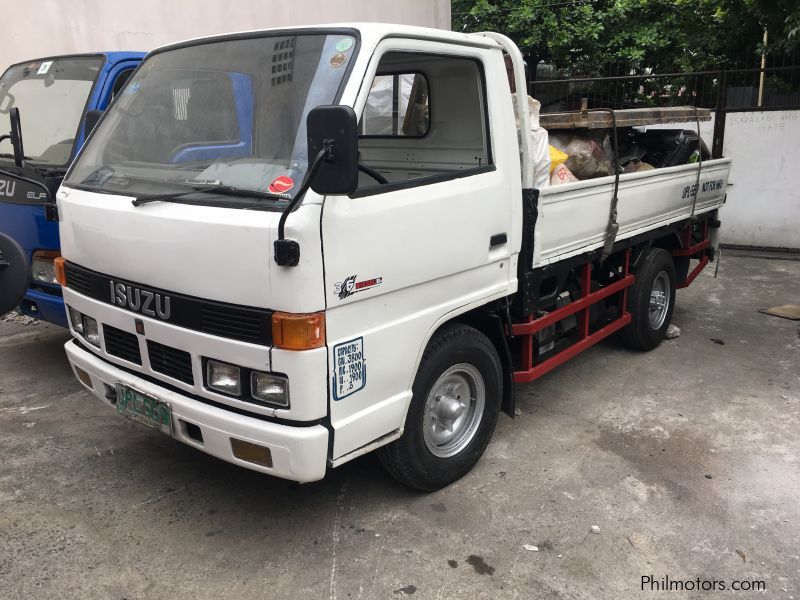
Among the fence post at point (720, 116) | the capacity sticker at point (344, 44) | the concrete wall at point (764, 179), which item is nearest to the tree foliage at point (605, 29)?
the fence post at point (720, 116)

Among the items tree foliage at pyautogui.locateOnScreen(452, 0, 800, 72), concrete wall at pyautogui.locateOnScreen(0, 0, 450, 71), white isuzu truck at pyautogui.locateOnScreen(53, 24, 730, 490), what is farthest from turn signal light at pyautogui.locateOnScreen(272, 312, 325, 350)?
tree foliage at pyautogui.locateOnScreen(452, 0, 800, 72)

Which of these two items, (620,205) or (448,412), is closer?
(448,412)

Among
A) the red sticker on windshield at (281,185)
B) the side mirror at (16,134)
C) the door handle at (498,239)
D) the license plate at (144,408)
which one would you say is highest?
the side mirror at (16,134)

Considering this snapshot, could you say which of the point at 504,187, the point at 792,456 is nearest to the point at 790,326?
the point at 792,456

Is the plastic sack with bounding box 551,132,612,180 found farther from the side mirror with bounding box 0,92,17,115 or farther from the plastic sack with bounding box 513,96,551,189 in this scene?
the side mirror with bounding box 0,92,17,115

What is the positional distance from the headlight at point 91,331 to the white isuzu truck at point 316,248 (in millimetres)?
11

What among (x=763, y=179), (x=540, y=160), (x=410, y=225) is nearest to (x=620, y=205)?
(x=540, y=160)

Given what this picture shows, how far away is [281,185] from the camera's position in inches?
101

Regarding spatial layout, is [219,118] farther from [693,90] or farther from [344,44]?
[693,90]

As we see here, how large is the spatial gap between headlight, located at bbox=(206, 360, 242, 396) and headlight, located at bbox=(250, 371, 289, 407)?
65 millimetres

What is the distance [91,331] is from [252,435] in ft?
3.83

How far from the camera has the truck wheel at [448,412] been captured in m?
3.13

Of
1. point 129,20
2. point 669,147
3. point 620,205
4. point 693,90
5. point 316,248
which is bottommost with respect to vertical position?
point 620,205

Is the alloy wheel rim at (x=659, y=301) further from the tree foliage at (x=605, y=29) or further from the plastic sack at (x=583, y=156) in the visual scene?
the tree foliage at (x=605, y=29)
